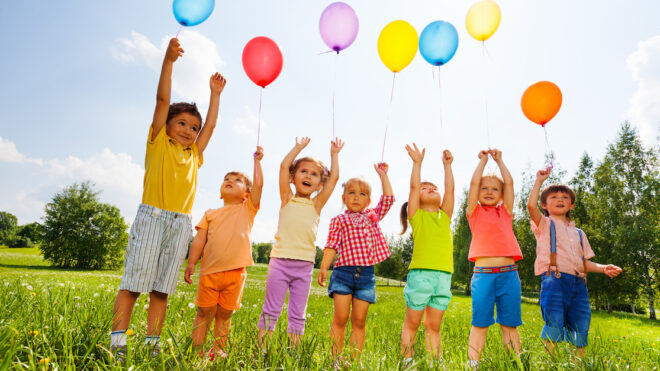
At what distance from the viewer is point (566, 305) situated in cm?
394

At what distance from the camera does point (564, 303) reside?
3.93 metres

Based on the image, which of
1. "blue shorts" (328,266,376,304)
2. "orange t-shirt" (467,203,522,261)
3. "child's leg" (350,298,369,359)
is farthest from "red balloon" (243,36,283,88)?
"orange t-shirt" (467,203,522,261)

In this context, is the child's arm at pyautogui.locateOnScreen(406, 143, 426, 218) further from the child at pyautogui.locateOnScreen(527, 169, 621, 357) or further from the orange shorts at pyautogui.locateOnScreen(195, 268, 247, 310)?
the orange shorts at pyautogui.locateOnScreen(195, 268, 247, 310)

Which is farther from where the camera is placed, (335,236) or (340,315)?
(335,236)

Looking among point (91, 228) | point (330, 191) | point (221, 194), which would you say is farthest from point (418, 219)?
point (91, 228)

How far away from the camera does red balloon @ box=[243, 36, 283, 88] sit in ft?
13.8

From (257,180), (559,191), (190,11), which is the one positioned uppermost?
(190,11)

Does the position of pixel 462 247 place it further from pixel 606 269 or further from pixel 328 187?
pixel 328 187

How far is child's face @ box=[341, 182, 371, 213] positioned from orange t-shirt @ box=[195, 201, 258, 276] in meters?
0.99

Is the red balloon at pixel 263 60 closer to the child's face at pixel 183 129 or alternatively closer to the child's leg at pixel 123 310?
the child's face at pixel 183 129

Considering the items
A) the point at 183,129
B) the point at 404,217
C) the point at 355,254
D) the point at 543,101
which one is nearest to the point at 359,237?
the point at 355,254

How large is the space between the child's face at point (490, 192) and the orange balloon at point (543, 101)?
1.20 meters

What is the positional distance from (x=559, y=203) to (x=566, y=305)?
1139mm

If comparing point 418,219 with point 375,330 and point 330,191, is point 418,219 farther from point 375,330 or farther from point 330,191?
point 375,330
